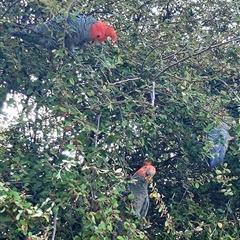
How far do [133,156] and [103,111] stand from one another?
90 centimetres

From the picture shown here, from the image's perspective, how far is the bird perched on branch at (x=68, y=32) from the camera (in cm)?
374

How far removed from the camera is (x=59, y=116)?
345 cm

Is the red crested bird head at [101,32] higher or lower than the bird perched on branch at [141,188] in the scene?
higher

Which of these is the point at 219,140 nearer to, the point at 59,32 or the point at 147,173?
the point at 147,173

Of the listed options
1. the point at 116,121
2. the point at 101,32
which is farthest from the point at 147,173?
the point at 101,32

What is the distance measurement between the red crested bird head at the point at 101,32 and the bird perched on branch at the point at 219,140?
1159mm

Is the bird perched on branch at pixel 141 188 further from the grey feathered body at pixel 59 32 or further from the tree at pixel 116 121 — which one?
the grey feathered body at pixel 59 32

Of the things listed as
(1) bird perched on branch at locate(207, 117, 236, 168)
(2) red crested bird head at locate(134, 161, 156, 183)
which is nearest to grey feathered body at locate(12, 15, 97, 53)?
(2) red crested bird head at locate(134, 161, 156, 183)

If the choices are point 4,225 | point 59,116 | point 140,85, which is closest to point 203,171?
point 140,85

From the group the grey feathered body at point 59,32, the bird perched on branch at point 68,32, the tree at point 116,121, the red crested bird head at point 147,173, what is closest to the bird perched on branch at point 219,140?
the tree at point 116,121

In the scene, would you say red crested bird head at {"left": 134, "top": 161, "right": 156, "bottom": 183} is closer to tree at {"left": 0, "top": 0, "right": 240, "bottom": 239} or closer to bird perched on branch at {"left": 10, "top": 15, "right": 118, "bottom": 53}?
tree at {"left": 0, "top": 0, "right": 240, "bottom": 239}

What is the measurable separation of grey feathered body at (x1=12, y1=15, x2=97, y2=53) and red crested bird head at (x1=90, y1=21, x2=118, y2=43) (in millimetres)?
46

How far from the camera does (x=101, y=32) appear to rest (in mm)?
3984

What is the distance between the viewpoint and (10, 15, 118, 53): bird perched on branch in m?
3.74
